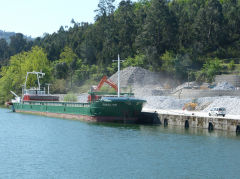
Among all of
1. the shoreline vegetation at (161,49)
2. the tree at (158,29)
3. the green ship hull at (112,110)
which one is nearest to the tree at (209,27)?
the shoreline vegetation at (161,49)

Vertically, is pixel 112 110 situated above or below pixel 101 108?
below

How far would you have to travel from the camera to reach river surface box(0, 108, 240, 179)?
23.5 meters

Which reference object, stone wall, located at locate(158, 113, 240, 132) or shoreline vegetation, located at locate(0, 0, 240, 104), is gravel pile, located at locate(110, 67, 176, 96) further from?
stone wall, located at locate(158, 113, 240, 132)


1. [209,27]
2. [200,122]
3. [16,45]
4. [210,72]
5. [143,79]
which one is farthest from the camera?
[16,45]

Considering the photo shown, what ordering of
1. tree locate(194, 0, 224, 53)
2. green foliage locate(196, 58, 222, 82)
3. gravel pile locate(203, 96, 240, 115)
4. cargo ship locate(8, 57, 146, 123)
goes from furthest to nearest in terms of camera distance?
1. tree locate(194, 0, 224, 53)
2. green foliage locate(196, 58, 222, 82)
3. gravel pile locate(203, 96, 240, 115)
4. cargo ship locate(8, 57, 146, 123)

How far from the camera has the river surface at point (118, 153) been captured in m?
23.5

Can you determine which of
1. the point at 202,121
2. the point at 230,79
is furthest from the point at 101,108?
the point at 230,79

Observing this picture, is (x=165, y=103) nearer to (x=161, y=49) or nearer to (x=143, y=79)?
(x=143, y=79)

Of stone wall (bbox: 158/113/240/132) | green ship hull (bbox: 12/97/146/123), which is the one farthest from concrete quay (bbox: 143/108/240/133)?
green ship hull (bbox: 12/97/146/123)

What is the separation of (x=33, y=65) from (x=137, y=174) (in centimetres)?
7187

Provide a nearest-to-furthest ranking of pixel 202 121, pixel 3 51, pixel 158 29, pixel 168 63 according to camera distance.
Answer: pixel 202 121
pixel 168 63
pixel 158 29
pixel 3 51

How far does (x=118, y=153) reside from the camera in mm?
28281

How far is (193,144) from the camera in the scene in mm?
31406

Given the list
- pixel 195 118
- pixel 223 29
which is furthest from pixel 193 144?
pixel 223 29
